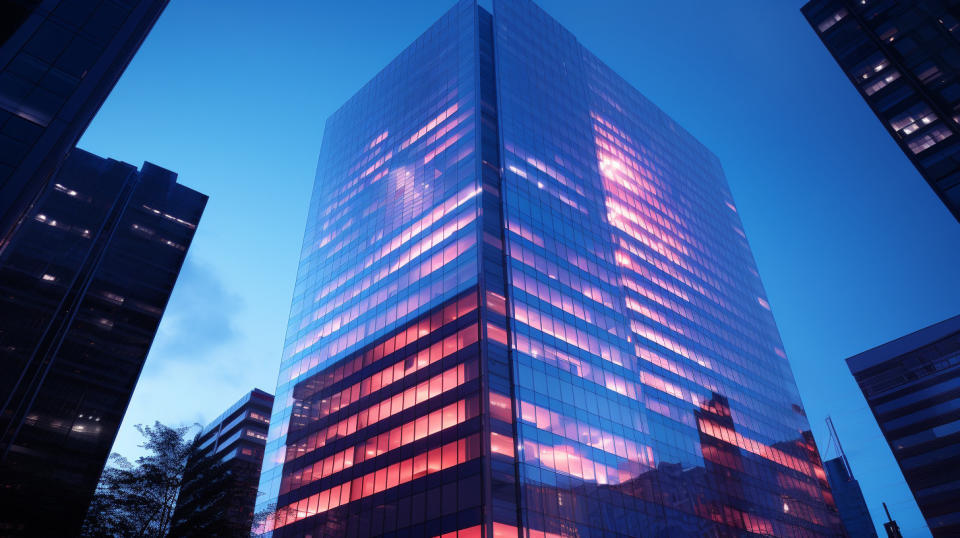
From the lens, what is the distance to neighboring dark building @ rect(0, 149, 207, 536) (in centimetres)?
6075

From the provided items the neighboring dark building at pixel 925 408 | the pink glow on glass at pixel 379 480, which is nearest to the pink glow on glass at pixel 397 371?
the pink glow on glass at pixel 379 480

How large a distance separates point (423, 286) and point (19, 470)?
146ft

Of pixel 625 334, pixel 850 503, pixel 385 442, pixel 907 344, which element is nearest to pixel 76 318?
pixel 385 442

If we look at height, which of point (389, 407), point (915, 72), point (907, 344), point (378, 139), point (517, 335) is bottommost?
point (389, 407)

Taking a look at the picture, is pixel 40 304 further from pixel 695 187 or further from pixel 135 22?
pixel 695 187

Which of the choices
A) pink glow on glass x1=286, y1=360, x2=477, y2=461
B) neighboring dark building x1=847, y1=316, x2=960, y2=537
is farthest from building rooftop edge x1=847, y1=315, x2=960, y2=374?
pink glow on glass x1=286, y1=360, x2=477, y2=461

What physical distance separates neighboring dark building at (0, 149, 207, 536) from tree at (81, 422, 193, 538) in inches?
415

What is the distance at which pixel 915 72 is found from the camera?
2146 inches

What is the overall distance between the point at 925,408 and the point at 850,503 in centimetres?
6724

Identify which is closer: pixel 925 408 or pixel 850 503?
pixel 925 408

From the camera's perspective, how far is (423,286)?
5997 cm

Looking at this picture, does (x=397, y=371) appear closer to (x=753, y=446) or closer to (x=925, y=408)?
(x=753, y=446)

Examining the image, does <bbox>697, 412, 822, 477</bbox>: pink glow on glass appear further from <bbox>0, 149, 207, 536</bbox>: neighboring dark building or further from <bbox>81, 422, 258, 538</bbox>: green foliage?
<bbox>0, 149, 207, 536</bbox>: neighboring dark building

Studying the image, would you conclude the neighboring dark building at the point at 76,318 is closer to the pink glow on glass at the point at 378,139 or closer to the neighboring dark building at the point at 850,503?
the pink glow on glass at the point at 378,139
